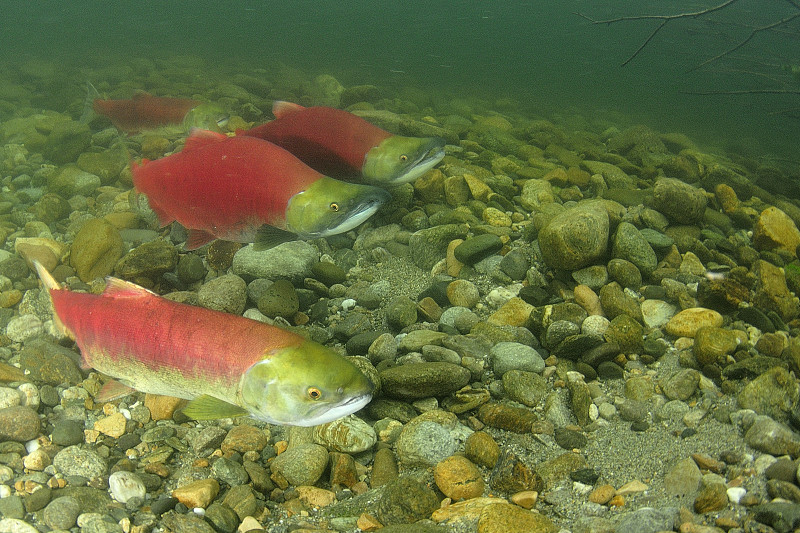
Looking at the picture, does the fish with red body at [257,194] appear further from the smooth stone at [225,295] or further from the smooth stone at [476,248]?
the smooth stone at [476,248]

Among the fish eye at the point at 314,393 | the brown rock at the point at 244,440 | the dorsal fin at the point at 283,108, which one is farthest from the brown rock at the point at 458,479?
the dorsal fin at the point at 283,108

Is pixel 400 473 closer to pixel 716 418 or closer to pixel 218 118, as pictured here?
pixel 716 418

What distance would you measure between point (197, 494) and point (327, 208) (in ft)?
4.95

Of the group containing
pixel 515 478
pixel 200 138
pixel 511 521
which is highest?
pixel 200 138

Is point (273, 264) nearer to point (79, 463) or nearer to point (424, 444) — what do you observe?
point (79, 463)

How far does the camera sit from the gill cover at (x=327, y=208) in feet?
8.40

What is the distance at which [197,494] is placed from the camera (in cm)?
205

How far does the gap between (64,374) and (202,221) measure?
1.25 metres

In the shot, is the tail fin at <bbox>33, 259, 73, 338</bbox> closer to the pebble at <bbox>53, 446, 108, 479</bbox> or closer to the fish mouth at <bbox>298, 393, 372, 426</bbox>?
the pebble at <bbox>53, 446, 108, 479</bbox>

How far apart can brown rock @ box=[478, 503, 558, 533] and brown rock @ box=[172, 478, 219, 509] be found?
1193 millimetres

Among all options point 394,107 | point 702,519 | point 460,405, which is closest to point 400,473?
point 460,405

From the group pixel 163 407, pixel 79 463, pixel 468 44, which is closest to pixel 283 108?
pixel 163 407

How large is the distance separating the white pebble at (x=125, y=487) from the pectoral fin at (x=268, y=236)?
49.2 inches

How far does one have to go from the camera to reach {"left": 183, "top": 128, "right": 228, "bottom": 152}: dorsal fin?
9.14 feet
